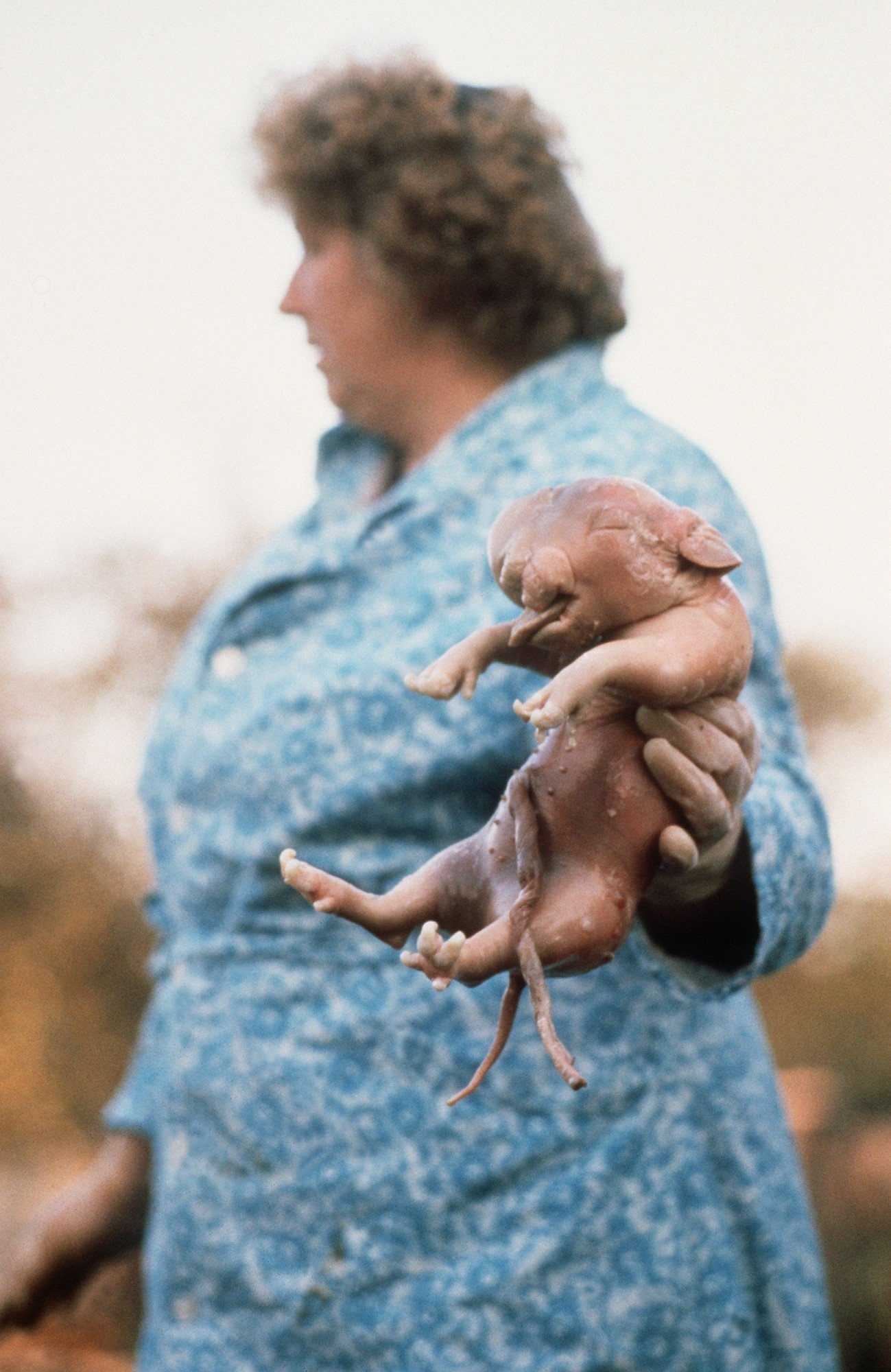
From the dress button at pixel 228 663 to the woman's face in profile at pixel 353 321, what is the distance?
343mm

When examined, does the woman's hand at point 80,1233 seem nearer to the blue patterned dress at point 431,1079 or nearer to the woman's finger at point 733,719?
the blue patterned dress at point 431,1079

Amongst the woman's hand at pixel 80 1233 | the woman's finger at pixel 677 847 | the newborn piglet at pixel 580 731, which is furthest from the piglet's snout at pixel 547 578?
the woman's hand at pixel 80 1233

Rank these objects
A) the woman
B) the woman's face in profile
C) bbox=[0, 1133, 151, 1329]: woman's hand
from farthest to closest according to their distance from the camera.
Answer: bbox=[0, 1133, 151, 1329]: woman's hand < the woman's face in profile < the woman

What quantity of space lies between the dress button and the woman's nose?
415 millimetres

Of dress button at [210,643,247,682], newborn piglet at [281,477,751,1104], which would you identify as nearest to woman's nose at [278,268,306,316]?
dress button at [210,643,247,682]

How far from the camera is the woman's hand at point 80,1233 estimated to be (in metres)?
1.61

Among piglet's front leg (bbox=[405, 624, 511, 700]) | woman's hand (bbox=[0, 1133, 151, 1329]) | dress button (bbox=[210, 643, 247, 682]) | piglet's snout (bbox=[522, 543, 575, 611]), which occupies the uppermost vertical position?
piglet's snout (bbox=[522, 543, 575, 611])

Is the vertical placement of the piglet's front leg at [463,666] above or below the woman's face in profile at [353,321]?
below

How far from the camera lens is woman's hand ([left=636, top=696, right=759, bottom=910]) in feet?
1.74

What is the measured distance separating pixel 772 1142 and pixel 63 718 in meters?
2.22

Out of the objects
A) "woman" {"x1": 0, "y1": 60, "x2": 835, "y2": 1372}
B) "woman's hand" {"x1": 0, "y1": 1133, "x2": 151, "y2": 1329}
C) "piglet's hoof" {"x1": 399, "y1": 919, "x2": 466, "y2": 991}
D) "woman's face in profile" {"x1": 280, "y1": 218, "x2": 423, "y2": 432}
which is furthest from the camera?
"woman's hand" {"x1": 0, "y1": 1133, "x2": 151, "y2": 1329}

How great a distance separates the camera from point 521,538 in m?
0.54

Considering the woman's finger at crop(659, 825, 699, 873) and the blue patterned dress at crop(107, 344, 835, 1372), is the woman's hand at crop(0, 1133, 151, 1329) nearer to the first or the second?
the blue patterned dress at crop(107, 344, 835, 1372)

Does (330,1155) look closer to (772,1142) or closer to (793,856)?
(772,1142)
